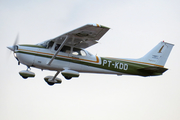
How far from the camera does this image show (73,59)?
15523mm

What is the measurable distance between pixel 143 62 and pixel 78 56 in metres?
3.90

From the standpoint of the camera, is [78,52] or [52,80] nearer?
[78,52]

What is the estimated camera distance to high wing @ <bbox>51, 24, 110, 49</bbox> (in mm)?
13617

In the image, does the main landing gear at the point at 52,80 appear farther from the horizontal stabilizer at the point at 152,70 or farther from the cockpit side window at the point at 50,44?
the horizontal stabilizer at the point at 152,70

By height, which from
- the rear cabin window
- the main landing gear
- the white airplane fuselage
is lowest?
the main landing gear

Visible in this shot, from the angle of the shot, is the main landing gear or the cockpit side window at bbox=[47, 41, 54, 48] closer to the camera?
the cockpit side window at bbox=[47, 41, 54, 48]

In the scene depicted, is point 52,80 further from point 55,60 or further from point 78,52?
point 78,52

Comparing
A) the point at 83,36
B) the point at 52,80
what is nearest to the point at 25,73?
the point at 52,80

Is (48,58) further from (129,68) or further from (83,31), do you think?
(129,68)

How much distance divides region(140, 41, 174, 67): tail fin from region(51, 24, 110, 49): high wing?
3.48 m

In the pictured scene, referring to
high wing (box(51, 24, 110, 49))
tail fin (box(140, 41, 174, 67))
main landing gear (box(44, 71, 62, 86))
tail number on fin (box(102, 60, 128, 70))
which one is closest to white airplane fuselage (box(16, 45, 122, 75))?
tail number on fin (box(102, 60, 128, 70))

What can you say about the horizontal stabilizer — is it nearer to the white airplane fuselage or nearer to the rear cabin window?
the white airplane fuselage

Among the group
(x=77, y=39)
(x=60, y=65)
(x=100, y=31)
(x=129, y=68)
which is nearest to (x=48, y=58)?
(x=60, y=65)

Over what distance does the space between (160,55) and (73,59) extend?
5.06 m
